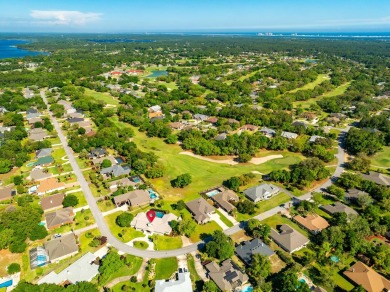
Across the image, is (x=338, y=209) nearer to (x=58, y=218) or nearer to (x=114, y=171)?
(x=114, y=171)

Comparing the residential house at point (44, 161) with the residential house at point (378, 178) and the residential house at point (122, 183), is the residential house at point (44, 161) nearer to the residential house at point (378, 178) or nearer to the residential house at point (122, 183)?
the residential house at point (122, 183)

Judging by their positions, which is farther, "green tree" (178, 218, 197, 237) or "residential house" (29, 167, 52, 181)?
"residential house" (29, 167, 52, 181)

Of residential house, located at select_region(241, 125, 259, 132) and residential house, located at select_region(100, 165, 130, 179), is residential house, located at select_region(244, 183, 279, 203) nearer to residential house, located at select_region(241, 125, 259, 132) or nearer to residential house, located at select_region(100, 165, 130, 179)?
residential house, located at select_region(100, 165, 130, 179)

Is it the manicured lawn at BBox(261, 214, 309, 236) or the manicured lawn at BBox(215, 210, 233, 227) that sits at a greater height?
the manicured lawn at BBox(261, 214, 309, 236)

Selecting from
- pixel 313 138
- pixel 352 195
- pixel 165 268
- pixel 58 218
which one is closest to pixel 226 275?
pixel 165 268

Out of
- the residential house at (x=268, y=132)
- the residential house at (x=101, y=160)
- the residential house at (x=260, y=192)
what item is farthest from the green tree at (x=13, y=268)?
the residential house at (x=268, y=132)

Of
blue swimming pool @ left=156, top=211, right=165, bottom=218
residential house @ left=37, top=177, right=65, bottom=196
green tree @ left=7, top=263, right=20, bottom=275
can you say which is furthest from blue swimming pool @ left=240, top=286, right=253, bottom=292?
residential house @ left=37, top=177, right=65, bottom=196

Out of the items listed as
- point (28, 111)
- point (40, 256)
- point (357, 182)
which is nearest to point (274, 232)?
point (357, 182)

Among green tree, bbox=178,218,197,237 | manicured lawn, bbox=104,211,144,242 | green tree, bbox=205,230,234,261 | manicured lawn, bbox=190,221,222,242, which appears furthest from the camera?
manicured lawn, bbox=190,221,222,242

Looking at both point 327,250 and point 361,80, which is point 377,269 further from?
point 361,80
